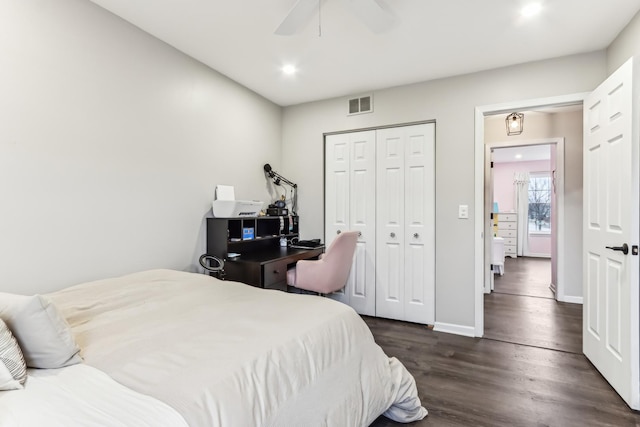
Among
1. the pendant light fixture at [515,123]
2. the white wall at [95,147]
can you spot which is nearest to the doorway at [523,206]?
→ the pendant light fixture at [515,123]

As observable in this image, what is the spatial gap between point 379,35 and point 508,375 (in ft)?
8.73

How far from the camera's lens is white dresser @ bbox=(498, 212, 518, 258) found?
8125mm

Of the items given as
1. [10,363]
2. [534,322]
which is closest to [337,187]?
[534,322]

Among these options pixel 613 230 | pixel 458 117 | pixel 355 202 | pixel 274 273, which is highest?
pixel 458 117

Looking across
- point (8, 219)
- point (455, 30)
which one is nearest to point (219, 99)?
point (8, 219)

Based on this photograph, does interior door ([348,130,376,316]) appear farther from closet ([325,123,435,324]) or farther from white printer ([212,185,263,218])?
white printer ([212,185,263,218])

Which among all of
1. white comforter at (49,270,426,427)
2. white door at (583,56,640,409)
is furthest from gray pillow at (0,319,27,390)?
white door at (583,56,640,409)

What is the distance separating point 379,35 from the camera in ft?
7.99

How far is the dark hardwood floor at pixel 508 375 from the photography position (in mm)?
1830

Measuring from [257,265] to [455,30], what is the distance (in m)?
2.35

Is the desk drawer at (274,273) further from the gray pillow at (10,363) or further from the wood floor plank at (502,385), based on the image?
the gray pillow at (10,363)

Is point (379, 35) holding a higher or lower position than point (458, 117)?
higher

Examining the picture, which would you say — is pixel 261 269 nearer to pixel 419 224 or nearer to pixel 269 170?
pixel 269 170

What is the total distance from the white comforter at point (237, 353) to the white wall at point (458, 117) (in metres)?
1.58
